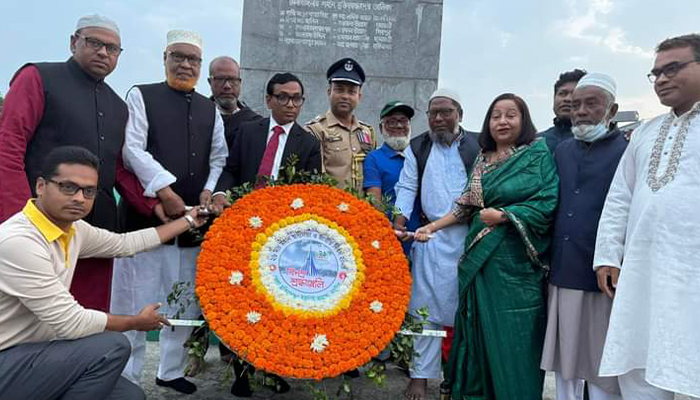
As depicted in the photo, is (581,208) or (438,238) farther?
(438,238)

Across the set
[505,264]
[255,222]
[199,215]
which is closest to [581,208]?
[505,264]

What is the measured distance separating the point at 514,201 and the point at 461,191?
1.61 feet

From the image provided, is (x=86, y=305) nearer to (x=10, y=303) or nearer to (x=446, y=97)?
(x=10, y=303)

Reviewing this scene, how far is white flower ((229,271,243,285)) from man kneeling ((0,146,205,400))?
560mm

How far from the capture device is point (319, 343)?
2.88 m

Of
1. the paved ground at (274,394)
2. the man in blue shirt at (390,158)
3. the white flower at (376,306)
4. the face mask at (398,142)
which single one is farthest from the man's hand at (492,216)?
the paved ground at (274,394)

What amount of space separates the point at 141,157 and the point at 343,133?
1623mm

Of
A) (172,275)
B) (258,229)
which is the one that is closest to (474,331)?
(258,229)

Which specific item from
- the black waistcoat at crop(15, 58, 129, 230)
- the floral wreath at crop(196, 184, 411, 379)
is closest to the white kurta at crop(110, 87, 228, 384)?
the black waistcoat at crop(15, 58, 129, 230)

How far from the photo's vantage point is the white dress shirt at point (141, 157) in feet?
10.9

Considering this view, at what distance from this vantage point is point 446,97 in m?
3.83

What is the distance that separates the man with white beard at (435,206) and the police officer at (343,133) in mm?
450

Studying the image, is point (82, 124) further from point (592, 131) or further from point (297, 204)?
point (592, 131)

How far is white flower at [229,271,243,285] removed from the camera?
3025mm
